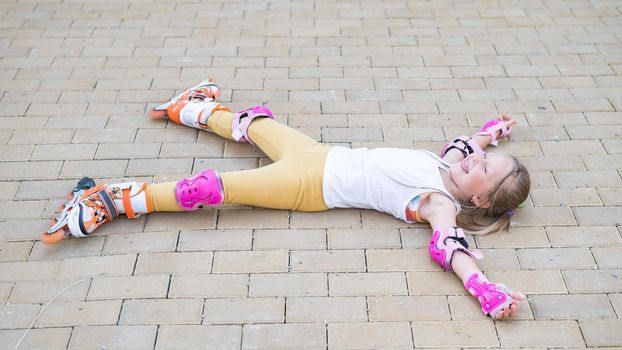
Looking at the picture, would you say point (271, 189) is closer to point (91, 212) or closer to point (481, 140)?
point (91, 212)

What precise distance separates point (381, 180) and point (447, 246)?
1.60ft

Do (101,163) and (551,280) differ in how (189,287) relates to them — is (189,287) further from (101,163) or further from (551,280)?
(551,280)

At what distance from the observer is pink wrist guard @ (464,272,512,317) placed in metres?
2.59

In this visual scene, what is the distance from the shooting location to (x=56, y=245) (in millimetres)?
2959

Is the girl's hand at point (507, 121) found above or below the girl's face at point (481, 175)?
below

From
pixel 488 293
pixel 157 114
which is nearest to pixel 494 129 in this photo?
pixel 488 293

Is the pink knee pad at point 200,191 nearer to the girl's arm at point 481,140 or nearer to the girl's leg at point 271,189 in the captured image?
the girl's leg at point 271,189

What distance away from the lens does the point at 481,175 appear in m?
3.01

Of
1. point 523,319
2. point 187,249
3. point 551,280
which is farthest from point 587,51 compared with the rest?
point 187,249

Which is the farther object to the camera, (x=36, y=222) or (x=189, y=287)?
(x=36, y=222)

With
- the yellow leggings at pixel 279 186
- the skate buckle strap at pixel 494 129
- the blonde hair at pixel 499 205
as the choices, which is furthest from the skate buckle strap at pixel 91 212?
the skate buckle strap at pixel 494 129

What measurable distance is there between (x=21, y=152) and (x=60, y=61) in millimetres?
1072

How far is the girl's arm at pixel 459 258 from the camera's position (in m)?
2.60

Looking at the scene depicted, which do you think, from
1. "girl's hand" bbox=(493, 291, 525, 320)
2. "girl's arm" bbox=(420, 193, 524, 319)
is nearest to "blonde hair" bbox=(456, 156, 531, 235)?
"girl's arm" bbox=(420, 193, 524, 319)
